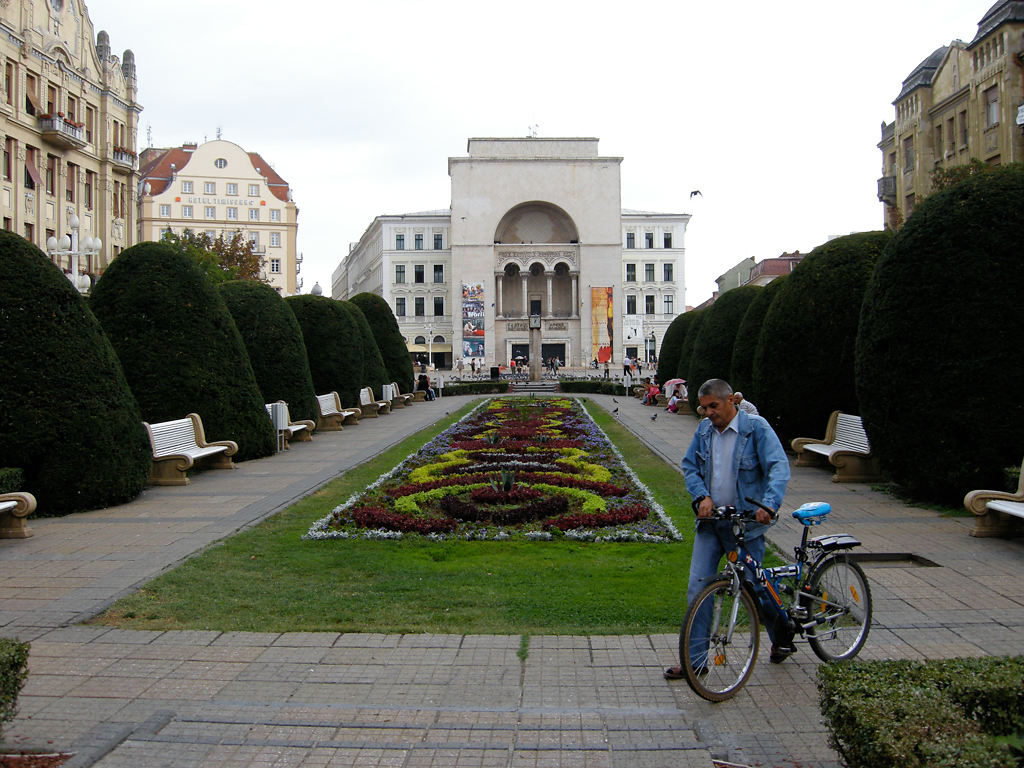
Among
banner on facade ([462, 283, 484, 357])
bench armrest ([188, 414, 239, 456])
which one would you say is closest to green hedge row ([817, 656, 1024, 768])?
bench armrest ([188, 414, 239, 456])

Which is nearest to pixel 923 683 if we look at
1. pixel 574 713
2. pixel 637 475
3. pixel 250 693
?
pixel 574 713

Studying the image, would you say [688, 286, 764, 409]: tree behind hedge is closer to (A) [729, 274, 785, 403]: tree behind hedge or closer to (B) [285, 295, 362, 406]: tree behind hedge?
(A) [729, 274, 785, 403]: tree behind hedge

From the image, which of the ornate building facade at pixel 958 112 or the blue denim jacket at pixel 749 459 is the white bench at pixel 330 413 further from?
the ornate building facade at pixel 958 112

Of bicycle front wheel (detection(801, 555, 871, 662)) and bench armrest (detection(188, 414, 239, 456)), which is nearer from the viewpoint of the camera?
bicycle front wheel (detection(801, 555, 871, 662))

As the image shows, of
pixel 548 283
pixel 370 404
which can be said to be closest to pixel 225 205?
pixel 548 283

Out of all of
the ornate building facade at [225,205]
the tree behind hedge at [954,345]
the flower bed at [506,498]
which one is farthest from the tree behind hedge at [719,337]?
the ornate building facade at [225,205]

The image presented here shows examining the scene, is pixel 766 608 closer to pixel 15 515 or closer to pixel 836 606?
pixel 836 606

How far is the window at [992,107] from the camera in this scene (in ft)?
101

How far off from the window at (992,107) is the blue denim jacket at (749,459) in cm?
3209

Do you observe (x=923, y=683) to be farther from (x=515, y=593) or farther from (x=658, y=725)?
(x=515, y=593)

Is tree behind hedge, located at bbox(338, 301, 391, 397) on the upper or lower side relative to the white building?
lower

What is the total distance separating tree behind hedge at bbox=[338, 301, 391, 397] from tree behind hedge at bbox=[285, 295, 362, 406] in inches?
49.2

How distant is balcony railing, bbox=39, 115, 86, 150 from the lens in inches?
1479

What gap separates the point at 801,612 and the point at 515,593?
7.27 feet
